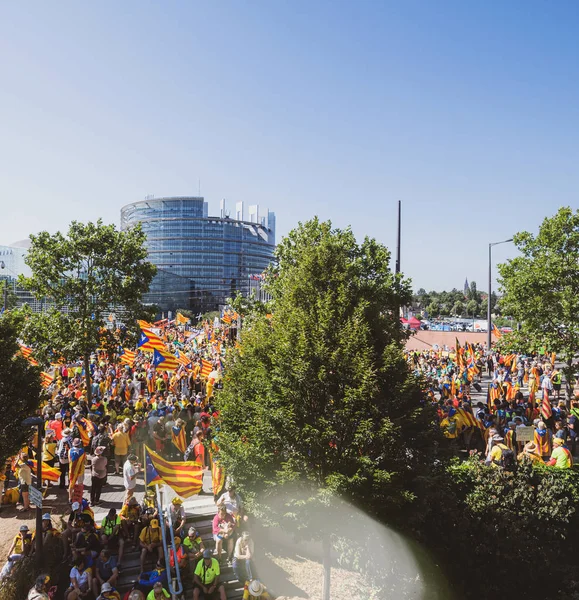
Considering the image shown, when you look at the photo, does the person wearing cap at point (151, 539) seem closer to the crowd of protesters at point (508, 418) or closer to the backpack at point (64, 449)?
the backpack at point (64, 449)

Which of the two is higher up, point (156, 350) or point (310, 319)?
point (310, 319)

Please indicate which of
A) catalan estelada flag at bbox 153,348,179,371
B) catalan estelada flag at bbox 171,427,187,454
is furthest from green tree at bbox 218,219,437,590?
catalan estelada flag at bbox 153,348,179,371

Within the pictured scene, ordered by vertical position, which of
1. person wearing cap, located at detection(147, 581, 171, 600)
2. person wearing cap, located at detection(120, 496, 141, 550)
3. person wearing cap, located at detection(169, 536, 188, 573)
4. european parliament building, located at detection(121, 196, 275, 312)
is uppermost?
european parliament building, located at detection(121, 196, 275, 312)

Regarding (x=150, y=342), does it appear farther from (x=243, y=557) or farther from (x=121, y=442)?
(x=243, y=557)

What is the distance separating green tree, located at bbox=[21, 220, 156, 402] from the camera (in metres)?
17.3

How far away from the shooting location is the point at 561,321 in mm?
18078

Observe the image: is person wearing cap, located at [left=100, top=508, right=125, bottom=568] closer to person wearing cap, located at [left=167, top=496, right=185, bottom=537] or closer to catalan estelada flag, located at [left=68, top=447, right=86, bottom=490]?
person wearing cap, located at [left=167, top=496, right=185, bottom=537]

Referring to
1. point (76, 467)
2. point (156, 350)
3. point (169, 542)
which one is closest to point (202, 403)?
point (156, 350)

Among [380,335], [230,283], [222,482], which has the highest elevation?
[230,283]

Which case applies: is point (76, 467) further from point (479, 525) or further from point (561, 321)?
point (561, 321)

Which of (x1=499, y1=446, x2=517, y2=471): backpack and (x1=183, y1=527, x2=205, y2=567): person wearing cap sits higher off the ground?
(x1=499, y1=446, x2=517, y2=471): backpack

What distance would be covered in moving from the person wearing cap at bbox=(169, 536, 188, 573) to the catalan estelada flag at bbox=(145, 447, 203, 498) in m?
0.97

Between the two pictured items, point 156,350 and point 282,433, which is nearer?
point 282,433

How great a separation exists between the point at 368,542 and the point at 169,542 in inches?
162
